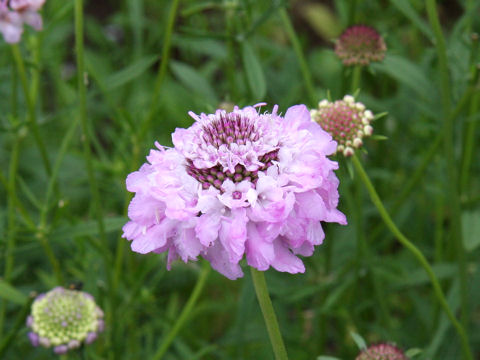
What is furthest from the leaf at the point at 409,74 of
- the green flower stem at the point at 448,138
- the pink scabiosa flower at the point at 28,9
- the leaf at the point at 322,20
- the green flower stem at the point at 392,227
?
the leaf at the point at 322,20

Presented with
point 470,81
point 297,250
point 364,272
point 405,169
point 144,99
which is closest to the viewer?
point 297,250

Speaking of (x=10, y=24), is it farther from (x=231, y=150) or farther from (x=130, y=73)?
(x=231, y=150)

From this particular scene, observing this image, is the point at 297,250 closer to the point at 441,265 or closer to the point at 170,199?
the point at 170,199

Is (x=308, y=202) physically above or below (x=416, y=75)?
below

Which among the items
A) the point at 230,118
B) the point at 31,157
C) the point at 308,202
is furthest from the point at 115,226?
the point at 31,157

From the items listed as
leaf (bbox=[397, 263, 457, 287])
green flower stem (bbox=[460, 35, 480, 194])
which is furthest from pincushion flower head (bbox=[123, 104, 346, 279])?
leaf (bbox=[397, 263, 457, 287])

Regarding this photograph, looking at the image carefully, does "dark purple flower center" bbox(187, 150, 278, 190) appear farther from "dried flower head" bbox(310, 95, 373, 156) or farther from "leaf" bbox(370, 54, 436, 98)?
"leaf" bbox(370, 54, 436, 98)
